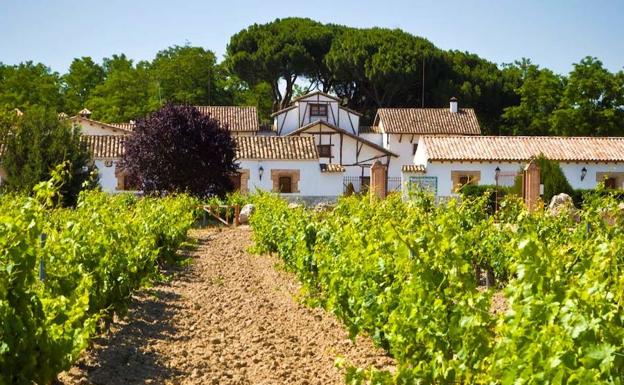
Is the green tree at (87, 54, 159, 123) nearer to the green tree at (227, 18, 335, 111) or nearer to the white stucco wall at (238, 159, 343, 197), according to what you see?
the green tree at (227, 18, 335, 111)

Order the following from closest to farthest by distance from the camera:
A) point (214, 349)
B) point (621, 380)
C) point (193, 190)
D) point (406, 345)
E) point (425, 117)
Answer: point (621, 380) < point (406, 345) < point (214, 349) < point (193, 190) < point (425, 117)

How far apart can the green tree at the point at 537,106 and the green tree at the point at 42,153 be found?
1237 inches

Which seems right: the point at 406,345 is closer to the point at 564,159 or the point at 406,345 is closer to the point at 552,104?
the point at 564,159

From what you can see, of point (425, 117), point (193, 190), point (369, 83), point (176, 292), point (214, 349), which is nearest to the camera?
point (214, 349)

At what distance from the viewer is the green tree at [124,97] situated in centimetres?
5762

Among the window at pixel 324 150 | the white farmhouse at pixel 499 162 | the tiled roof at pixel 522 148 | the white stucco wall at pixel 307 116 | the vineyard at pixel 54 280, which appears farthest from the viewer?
the white stucco wall at pixel 307 116

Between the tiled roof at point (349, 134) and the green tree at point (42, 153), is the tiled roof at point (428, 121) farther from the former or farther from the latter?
the green tree at point (42, 153)

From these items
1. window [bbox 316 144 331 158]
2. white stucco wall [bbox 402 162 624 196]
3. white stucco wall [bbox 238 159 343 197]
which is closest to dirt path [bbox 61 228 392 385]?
white stucco wall [bbox 238 159 343 197]

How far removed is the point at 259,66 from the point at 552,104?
19999 mm

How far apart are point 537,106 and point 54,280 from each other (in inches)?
1942

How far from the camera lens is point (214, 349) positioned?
793cm

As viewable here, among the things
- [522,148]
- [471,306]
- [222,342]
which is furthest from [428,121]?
[471,306]

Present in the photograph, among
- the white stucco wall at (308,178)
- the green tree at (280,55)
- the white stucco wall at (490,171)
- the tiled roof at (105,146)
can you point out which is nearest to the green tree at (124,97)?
the green tree at (280,55)

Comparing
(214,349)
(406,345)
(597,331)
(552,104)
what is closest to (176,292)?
(214,349)
